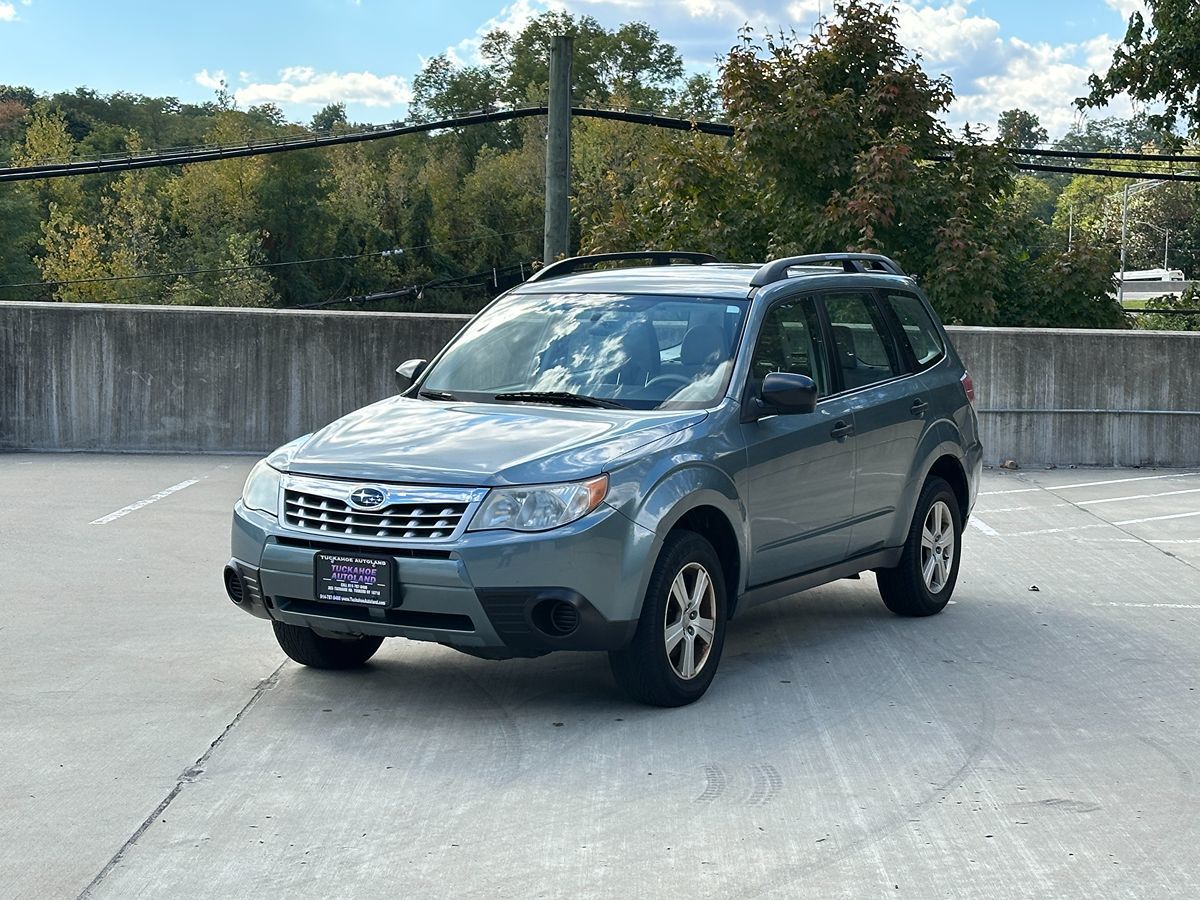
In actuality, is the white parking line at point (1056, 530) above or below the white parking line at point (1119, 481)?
below

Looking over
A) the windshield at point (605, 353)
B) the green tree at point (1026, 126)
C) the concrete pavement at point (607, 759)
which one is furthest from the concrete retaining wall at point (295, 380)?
the green tree at point (1026, 126)

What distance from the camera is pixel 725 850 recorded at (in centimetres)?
483

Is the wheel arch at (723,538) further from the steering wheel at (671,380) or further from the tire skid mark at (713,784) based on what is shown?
the tire skid mark at (713,784)

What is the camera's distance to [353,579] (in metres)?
6.14

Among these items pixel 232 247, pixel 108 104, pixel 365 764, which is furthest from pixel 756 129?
pixel 108 104

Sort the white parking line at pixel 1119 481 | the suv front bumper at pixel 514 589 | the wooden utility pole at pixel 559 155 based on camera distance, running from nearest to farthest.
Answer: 1. the suv front bumper at pixel 514 589
2. the white parking line at pixel 1119 481
3. the wooden utility pole at pixel 559 155

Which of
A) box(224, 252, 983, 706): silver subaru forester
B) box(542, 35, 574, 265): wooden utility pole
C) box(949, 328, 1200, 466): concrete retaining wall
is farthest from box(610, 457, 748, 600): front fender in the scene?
box(542, 35, 574, 265): wooden utility pole

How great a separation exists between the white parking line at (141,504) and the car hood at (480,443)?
17.3 ft

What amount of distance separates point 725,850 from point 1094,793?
4.61ft

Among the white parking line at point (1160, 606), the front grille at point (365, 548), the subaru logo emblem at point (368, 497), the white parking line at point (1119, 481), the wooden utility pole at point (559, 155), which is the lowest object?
the white parking line at point (1160, 606)

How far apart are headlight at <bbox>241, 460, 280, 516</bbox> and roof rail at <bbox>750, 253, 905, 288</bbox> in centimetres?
234

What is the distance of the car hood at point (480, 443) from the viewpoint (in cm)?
615

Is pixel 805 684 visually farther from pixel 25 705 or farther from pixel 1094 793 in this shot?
pixel 25 705

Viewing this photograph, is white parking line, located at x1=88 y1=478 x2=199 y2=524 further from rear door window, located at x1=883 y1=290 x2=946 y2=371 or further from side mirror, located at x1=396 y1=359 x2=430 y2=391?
rear door window, located at x1=883 y1=290 x2=946 y2=371
